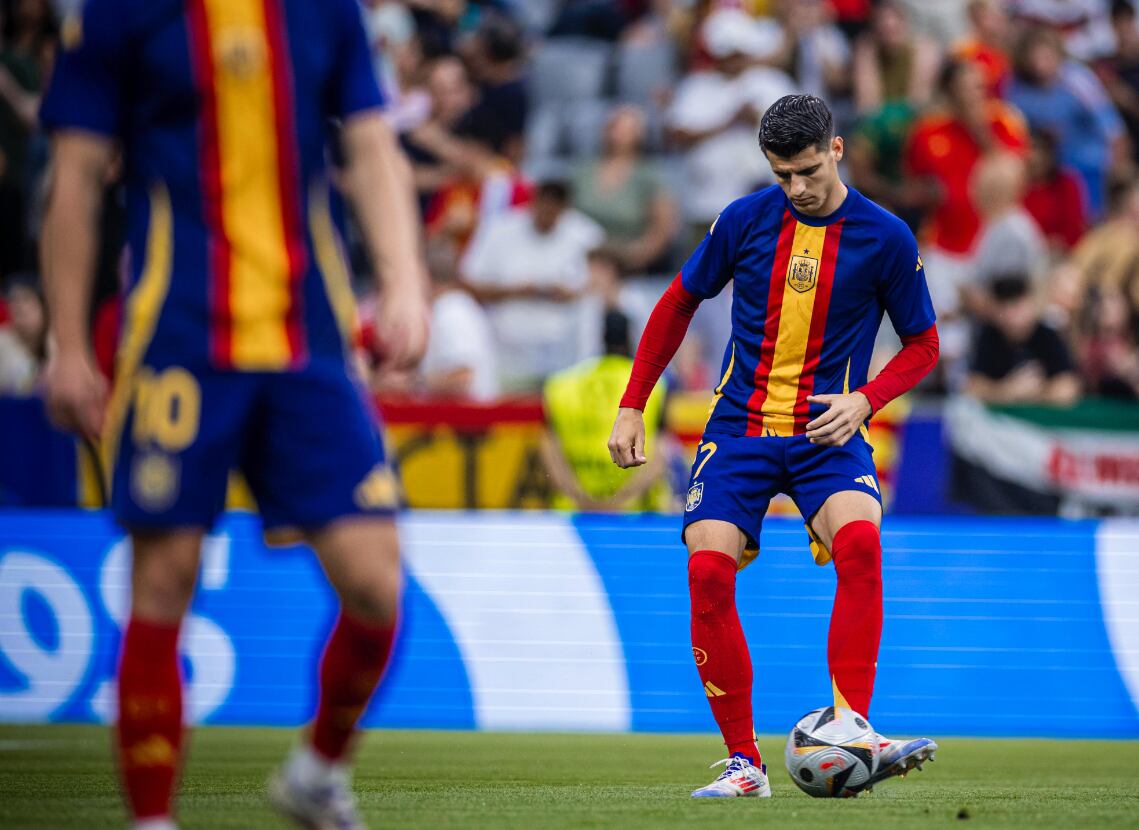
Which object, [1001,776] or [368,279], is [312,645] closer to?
[1001,776]

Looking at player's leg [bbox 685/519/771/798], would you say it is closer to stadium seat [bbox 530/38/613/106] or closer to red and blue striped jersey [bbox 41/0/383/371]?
red and blue striped jersey [bbox 41/0/383/371]

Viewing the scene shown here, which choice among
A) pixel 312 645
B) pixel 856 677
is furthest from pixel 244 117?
pixel 312 645

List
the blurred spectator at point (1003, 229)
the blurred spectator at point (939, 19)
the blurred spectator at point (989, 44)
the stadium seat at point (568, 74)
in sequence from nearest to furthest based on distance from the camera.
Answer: the blurred spectator at point (1003, 229) → the blurred spectator at point (989, 44) → the stadium seat at point (568, 74) → the blurred spectator at point (939, 19)

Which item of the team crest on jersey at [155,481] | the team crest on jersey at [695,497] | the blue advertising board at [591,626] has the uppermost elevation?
the team crest on jersey at [155,481]

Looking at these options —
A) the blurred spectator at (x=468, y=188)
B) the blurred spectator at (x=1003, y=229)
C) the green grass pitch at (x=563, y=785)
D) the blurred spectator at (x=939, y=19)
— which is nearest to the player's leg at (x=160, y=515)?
the green grass pitch at (x=563, y=785)

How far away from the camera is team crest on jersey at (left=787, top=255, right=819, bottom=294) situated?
611 cm

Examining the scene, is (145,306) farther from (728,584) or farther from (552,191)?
(552,191)

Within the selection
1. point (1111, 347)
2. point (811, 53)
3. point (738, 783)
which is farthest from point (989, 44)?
point (738, 783)

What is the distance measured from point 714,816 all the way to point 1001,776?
2.24 m

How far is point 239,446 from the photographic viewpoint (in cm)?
399

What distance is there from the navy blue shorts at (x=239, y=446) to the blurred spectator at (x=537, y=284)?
31.1ft

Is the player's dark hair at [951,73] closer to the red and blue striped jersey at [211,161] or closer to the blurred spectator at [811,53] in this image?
the blurred spectator at [811,53]

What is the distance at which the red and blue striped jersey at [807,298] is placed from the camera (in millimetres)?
6113

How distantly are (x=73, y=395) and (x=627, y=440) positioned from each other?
2.66 m
